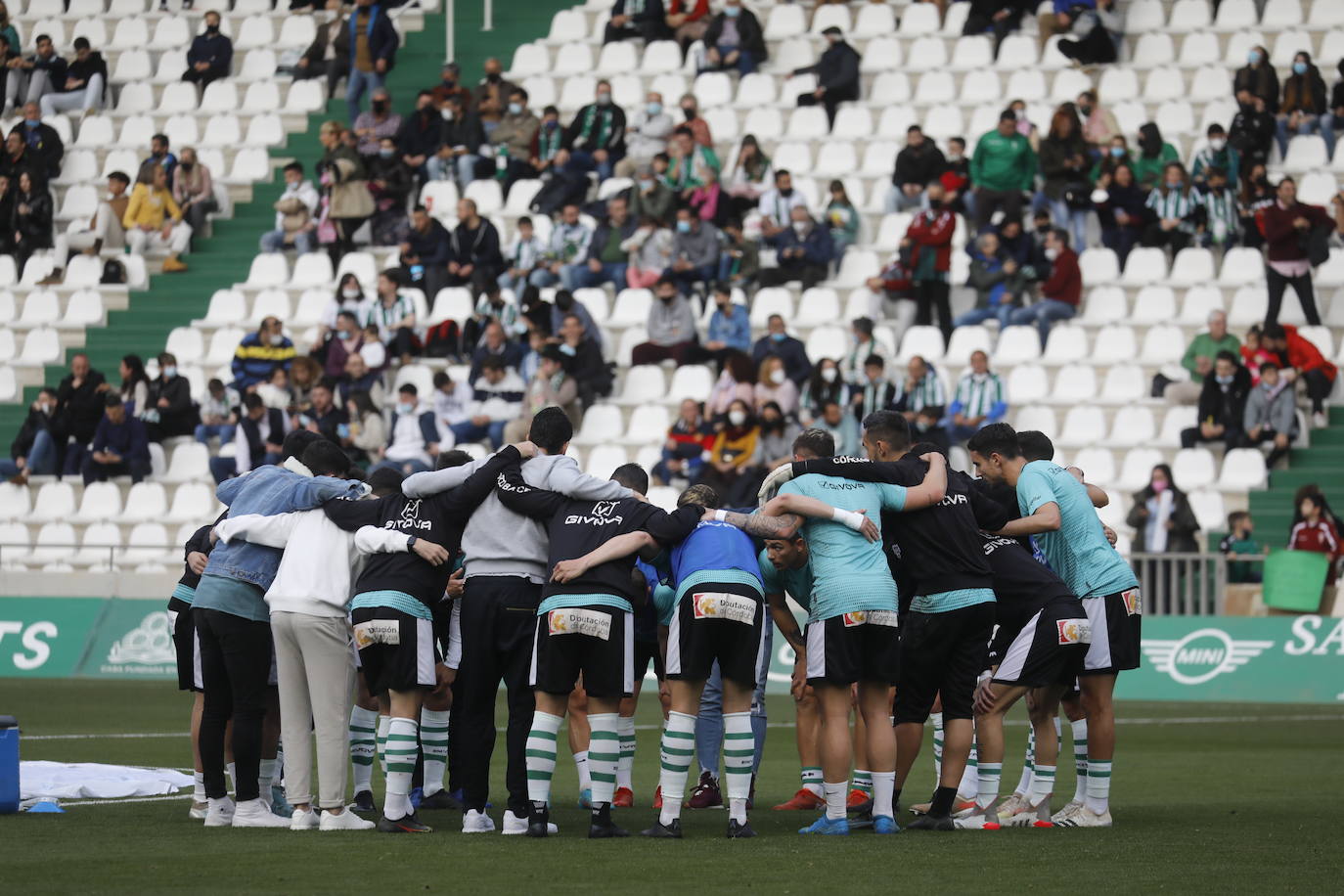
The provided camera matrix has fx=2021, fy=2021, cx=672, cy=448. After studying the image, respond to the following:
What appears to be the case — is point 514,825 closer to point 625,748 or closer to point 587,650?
point 587,650

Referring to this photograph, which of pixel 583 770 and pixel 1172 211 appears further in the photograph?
pixel 1172 211

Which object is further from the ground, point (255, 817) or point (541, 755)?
point (541, 755)

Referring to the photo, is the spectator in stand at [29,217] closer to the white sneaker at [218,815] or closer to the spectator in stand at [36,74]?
the spectator in stand at [36,74]

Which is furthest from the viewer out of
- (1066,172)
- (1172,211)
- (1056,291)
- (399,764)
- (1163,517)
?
(1066,172)

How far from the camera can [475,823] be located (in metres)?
11.1

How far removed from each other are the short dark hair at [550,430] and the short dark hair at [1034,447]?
9.27ft

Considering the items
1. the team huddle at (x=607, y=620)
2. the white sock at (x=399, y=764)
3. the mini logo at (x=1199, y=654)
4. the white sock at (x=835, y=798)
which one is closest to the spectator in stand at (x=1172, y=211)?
the mini logo at (x=1199, y=654)

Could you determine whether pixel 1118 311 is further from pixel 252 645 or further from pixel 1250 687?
pixel 252 645

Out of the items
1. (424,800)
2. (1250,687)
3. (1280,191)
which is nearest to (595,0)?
(1280,191)

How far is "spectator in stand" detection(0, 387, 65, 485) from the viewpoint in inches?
1141

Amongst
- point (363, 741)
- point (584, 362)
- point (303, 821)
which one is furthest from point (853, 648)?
point (584, 362)

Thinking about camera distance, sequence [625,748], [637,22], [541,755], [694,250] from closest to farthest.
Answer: [541,755]
[625,748]
[694,250]
[637,22]

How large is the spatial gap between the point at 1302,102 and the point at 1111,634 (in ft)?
58.6

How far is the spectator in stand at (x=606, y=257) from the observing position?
2873cm
